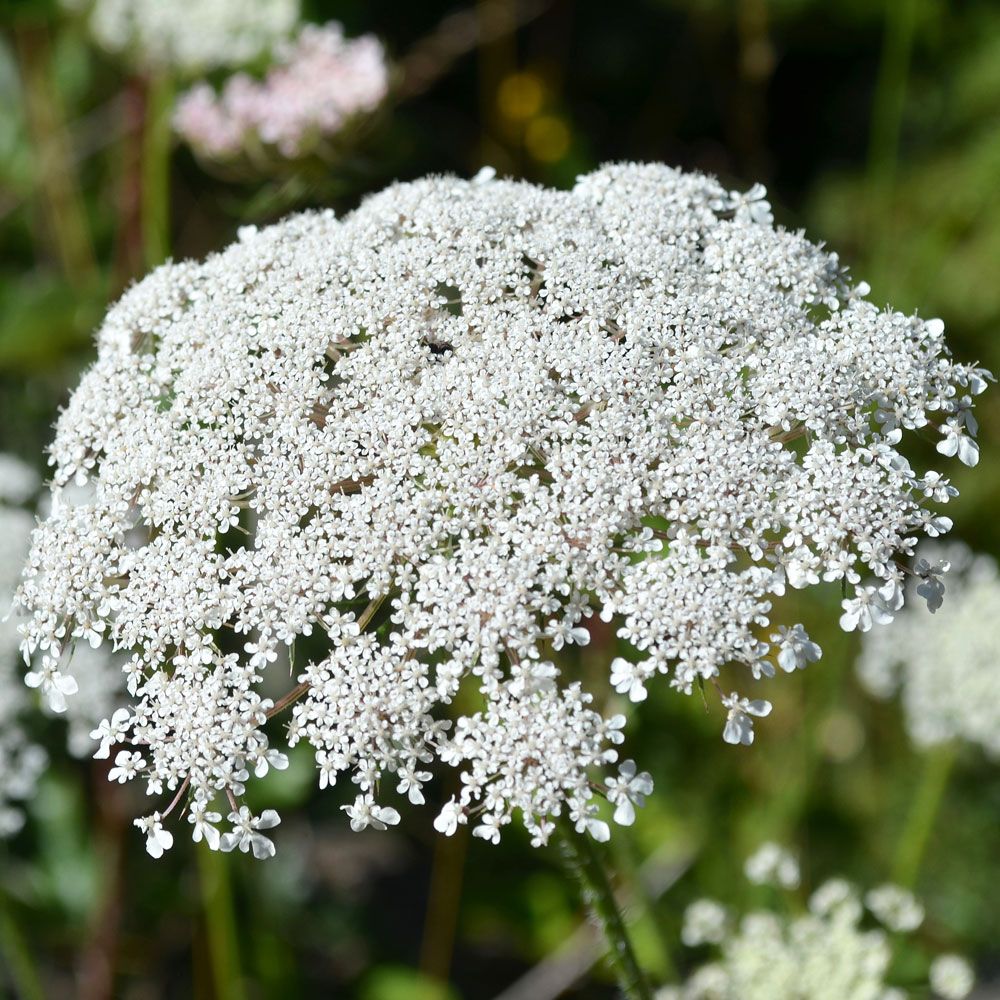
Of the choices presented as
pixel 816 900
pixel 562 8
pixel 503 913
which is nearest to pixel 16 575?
pixel 503 913

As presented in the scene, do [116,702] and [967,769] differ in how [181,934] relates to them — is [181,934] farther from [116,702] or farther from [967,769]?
[967,769]

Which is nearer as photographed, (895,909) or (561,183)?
(895,909)

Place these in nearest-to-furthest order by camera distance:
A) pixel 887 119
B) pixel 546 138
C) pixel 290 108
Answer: pixel 290 108 < pixel 887 119 < pixel 546 138

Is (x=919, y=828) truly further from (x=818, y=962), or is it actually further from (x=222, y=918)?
(x=222, y=918)

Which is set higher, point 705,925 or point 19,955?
point 19,955

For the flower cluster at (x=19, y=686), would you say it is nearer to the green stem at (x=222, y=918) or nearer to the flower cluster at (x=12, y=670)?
the flower cluster at (x=12, y=670)

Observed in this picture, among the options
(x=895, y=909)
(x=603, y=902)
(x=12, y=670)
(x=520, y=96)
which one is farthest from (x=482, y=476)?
(x=520, y=96)

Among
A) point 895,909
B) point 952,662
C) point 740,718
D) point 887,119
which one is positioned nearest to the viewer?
point 740,718
